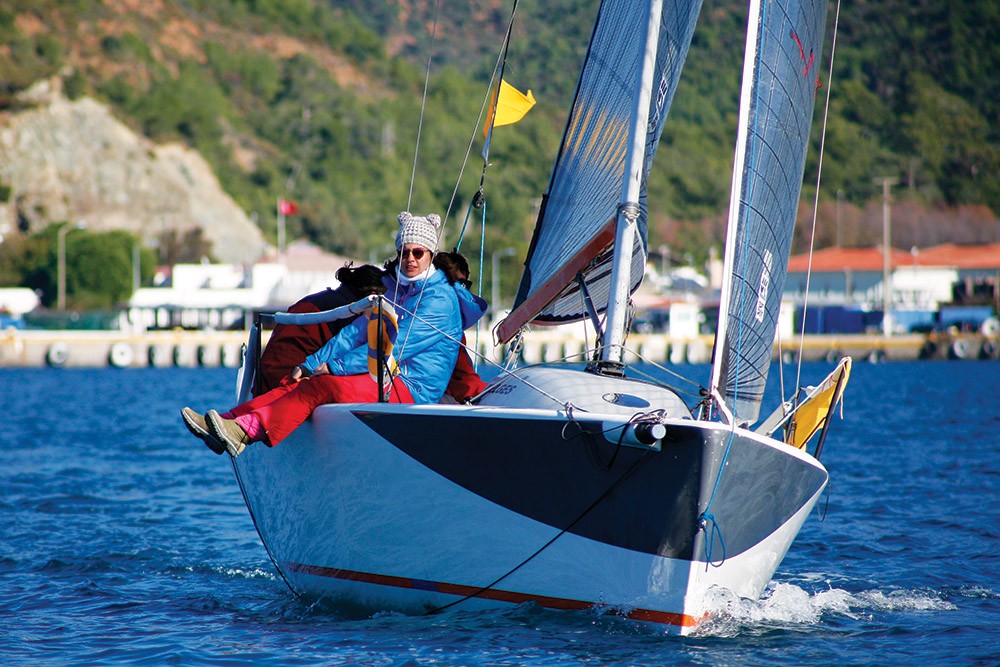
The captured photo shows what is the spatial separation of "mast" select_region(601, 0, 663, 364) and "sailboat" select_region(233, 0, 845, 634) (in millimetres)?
13

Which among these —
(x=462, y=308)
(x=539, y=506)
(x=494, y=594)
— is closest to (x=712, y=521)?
(x=539, y=506)

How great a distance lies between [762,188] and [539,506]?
2.29 meters

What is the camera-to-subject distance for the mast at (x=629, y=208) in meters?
7.44

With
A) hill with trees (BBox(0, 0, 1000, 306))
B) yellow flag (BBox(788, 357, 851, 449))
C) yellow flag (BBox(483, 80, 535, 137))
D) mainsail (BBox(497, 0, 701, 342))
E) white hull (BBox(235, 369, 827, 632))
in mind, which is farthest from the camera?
hill with trees (BBox(0, 0, 1000, 306))

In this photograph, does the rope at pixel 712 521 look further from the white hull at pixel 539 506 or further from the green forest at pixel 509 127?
the green forest at pixel 509 127

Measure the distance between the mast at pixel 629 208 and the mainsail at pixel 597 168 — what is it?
0.64 ft

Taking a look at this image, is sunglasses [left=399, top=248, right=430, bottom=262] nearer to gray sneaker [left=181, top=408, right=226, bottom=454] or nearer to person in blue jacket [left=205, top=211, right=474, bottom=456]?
person in blue jacket [left=205, top=211, right=474, bottom=456]

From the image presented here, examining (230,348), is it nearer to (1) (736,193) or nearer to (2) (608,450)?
(1) (736,193)

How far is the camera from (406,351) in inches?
309

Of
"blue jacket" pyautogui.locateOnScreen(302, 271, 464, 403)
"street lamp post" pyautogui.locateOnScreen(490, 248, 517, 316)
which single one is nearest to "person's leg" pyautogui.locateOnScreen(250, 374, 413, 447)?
"blue jacket" pyautogui.locateOnScreen(302, 271, 464, 403)

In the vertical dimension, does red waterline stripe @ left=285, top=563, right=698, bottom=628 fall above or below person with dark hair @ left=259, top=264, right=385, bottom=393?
below

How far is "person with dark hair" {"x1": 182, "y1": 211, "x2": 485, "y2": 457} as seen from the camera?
7637mm

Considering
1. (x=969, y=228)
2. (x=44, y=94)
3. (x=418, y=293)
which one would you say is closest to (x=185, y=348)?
(x=44, y=94)

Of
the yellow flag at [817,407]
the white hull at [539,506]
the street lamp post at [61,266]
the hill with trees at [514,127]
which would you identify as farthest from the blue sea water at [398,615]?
the hill with trees at [514,127]
